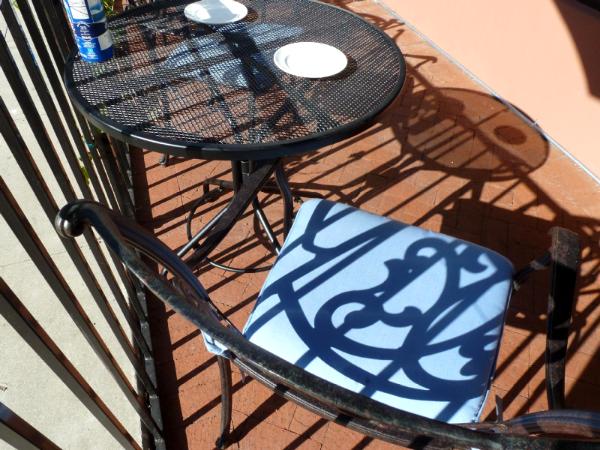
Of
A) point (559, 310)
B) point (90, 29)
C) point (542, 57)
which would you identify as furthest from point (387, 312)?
point (542, 57)

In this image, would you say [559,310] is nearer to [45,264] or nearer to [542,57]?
[45,264]

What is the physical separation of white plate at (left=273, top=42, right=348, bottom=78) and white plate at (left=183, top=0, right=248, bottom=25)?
0.37 m

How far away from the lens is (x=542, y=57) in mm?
3014

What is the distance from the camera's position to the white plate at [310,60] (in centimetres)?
148

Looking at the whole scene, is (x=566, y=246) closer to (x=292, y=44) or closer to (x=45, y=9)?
(x=292, y=44)

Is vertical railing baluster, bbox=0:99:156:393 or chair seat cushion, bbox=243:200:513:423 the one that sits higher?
vertical railing baluster, bbox=0:99:156:393

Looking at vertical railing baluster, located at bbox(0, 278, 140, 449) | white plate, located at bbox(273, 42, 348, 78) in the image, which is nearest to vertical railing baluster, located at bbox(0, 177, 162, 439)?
vertical railing baluster, located at bbox(0, 278, 140, 449)

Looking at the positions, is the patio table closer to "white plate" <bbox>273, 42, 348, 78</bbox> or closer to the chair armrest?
"white plate" <bbox>273, 42, 348, 78</bbox>

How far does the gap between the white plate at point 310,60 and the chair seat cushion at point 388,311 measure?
0.48 metres

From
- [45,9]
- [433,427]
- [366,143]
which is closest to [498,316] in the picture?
[433,427]

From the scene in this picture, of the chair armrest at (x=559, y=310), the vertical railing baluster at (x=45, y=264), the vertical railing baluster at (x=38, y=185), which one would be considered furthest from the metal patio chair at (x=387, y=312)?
the vertical railing baluster at (x=38, y=185)

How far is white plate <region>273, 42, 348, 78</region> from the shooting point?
148 cm

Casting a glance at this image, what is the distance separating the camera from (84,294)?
6.74ft

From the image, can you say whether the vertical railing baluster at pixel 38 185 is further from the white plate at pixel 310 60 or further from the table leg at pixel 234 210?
the white plate at pixel 310 60
